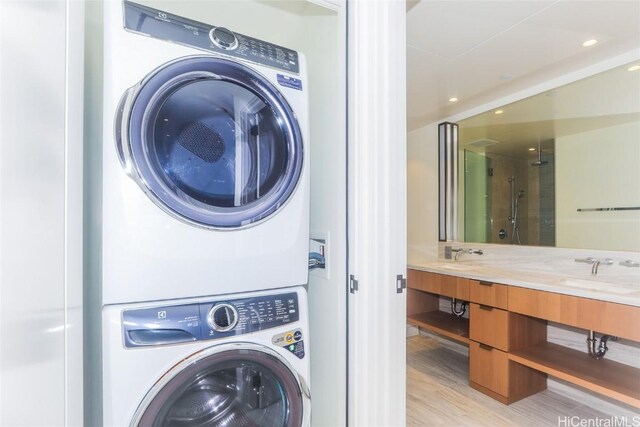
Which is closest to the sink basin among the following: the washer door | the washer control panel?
the washer door

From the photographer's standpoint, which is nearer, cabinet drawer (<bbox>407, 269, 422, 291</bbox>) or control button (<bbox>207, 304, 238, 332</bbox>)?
control button (<bbox>207, 304, 238, 332</bbox>)

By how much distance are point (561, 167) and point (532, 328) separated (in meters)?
1.24

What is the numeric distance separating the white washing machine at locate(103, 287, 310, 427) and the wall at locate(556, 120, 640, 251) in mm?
2204

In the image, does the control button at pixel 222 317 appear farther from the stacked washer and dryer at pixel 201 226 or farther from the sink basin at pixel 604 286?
the sink basin at pixel 604 286

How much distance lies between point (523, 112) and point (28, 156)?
3.04 metres

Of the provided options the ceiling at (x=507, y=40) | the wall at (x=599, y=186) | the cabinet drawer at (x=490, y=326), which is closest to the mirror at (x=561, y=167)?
the wall at (x=599, y=186)

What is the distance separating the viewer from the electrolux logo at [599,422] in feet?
6.02

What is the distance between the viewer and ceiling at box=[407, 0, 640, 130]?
1490 millimetres

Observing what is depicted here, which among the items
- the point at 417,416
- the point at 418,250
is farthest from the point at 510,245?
the point at 417,416

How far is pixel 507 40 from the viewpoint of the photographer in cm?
175

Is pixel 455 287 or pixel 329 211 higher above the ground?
pixel 329 211

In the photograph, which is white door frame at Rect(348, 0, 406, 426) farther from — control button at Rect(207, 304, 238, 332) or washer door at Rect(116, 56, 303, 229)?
control button at Rect(207, 304, 238, 332)

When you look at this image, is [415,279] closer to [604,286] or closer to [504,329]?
[504,329]

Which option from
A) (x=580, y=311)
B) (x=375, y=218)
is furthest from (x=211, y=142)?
(x=580, y=311)
